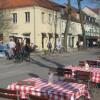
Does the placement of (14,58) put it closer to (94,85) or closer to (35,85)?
(94,85)

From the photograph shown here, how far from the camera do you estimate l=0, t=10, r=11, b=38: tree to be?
54.5 metres

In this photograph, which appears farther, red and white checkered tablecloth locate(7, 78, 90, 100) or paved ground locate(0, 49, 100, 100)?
paved ground locate(0, 49, 100, 100)

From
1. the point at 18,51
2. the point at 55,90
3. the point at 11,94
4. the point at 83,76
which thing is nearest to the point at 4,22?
the point at 18,51

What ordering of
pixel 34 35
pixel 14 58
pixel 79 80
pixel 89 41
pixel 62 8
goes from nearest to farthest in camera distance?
pixel 79 80, pixel 14 58, pixel 34 35, pixel 62 8, pixel 89 41

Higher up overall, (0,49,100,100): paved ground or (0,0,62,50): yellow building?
(0,0,62,50): yellow building

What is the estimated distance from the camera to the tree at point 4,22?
54.5m

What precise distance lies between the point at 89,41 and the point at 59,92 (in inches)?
3227

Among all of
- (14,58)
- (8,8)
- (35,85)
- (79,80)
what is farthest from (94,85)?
(8,8)

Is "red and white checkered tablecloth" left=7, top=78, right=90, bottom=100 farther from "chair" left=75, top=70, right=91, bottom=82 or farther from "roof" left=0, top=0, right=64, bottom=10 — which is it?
"roof" left=0, top=0, right=64, bottom=10

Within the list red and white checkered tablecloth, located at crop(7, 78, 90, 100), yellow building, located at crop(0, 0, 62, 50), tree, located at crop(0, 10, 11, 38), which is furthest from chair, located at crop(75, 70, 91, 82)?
tree, located at crop(0, 10, 11, 38)

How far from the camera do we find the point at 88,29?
297 feet

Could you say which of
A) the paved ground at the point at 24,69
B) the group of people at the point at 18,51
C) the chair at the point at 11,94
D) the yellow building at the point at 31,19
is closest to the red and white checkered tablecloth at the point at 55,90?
the chair at the point at 11,94

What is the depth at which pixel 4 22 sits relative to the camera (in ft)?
180

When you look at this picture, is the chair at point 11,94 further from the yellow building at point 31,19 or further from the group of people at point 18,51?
the yellow building at point 31,19
